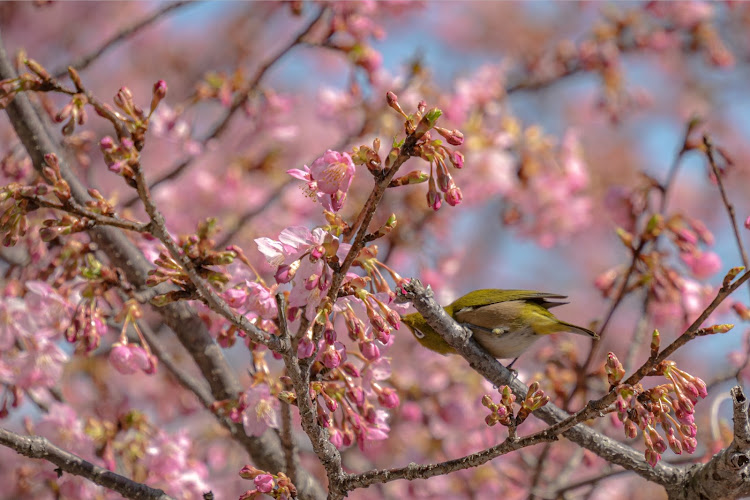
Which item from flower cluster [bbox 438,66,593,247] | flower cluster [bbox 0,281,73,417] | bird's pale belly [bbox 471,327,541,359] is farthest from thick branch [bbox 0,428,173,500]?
flower cluster [bbox 438,66,593,247]

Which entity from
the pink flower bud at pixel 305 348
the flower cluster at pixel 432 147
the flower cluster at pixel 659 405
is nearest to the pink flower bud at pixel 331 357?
the pink flower bud at pixel 305 348

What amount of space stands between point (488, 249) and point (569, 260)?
1936mm

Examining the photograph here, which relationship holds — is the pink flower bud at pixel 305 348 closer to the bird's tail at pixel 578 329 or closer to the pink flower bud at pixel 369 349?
the pink flower bud at pixel 369 349

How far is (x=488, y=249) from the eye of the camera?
33.6 feet

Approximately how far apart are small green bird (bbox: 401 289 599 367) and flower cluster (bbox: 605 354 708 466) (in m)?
0.52

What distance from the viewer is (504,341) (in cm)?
227

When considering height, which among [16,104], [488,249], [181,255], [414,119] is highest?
[488,249]

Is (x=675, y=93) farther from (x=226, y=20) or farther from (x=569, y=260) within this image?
(x=226, y=20)

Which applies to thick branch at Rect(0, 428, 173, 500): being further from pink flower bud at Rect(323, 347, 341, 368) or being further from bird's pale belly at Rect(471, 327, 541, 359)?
bird's pale belly at Rect(471, 327, 541, 359)

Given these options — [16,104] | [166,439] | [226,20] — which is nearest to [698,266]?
[166,439]

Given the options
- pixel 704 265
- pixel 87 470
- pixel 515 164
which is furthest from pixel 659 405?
pixel 515 164

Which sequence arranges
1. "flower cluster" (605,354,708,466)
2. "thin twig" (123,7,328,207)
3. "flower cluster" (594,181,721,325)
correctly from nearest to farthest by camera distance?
"flower cluster" (605,354,708,466) → "flower cluster" (594,181,721,325) → "thin twig" (123,7,328,207)

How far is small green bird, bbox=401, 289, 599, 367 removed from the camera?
7.46 ft

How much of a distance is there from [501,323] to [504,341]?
0.06 m
